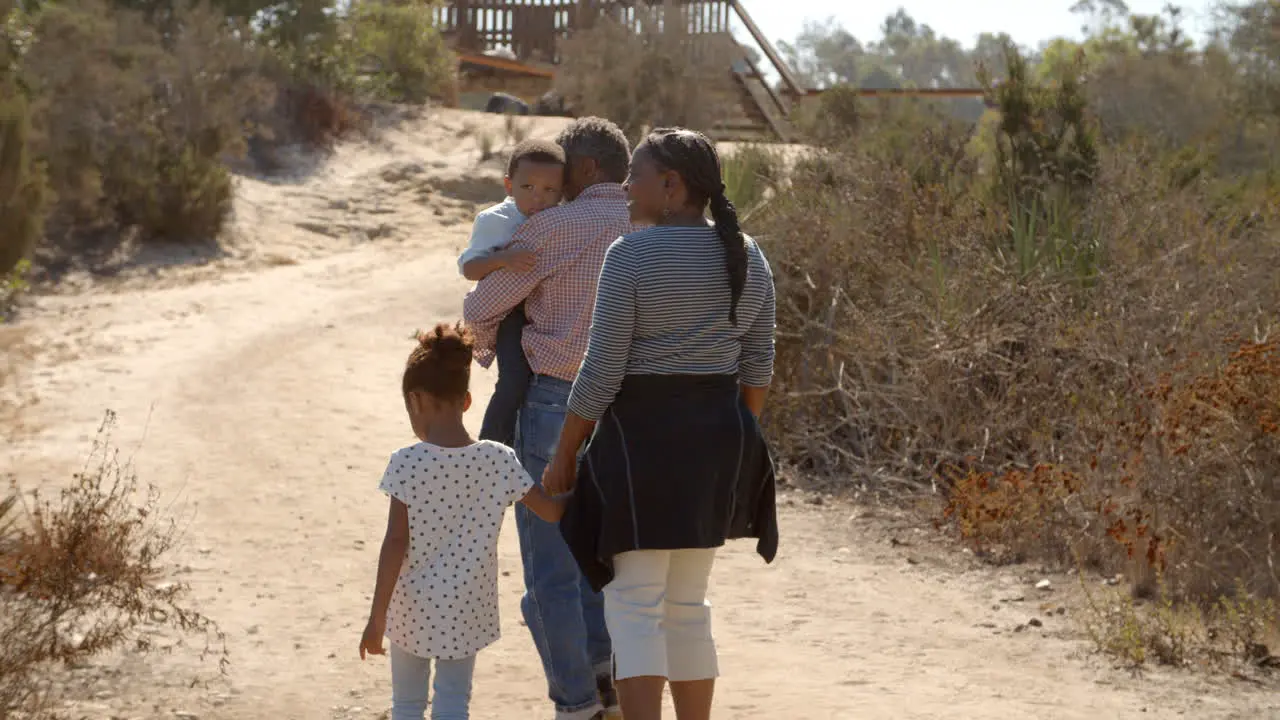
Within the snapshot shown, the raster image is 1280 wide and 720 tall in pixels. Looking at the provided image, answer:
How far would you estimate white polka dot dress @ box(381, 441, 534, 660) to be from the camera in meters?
3.58

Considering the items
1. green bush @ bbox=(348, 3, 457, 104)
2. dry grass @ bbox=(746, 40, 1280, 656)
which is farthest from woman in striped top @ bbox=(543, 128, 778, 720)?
green bush @ bbox=(348, 3, 457, 104)

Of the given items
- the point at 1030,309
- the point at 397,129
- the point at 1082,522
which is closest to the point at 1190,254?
the point at 1030,309

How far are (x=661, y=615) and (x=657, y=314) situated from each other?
28.4 inches

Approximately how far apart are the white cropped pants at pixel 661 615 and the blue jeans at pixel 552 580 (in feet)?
1.35

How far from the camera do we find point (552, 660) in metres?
4.16

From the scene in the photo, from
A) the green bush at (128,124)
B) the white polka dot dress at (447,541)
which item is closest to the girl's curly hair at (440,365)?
the white polka dot dress at (447,541)

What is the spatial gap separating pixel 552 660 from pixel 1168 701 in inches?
78.4

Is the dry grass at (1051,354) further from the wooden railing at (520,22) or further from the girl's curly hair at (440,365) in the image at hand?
the wooden railing at (520,22)

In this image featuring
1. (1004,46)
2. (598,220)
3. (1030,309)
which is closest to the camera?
(598,220)

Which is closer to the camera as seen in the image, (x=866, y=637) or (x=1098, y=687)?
(x=1098, y=687)

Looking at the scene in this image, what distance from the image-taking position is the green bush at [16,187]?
1263 cm

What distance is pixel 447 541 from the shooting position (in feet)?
11.9

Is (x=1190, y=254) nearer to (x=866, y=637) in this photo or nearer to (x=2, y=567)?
(x=866, y=637)

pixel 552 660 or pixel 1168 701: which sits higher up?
pixel 552 660
